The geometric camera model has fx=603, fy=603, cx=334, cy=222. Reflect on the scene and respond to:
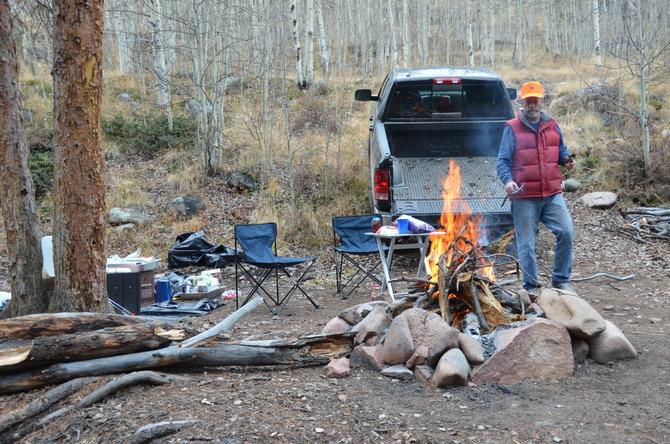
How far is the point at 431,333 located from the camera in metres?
3.83

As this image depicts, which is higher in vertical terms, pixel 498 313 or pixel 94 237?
pixel 94 237

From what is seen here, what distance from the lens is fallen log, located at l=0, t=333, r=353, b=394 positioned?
12.3 ft

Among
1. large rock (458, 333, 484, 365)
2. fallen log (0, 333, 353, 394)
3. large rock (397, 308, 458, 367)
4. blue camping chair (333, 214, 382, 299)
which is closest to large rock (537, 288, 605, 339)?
large rock (458, 333, 484, 365)

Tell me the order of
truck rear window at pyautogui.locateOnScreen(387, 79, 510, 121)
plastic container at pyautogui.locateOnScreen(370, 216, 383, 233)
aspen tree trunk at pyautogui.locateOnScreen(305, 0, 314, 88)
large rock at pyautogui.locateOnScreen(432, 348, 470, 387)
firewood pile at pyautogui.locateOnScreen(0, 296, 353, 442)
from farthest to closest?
1. aspen tree trunk at pyautogui.locateOnScreen(305, 0, 314, 88)
2. truck rear window at pyautogui.locateOnScreen(387, 79, 510, 121)
3. plastic container at pyautogui.locateOnScreen(370, 216, 383, 233)
4. firewood pile at pyautogui.locateOnScreen(0, 296, 353, 442)
5. large rock at pyautogui.locateOnScreen(432, 348, 470, 387)

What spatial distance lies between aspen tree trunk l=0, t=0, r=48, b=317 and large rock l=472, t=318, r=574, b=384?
12.5 feet

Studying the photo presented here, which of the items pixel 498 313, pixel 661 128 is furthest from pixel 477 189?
pixel 661 128

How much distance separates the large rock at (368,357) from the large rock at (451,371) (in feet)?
1.38

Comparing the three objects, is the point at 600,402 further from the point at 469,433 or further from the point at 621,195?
the point at 621,195

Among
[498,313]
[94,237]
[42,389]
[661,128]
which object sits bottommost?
[42,389]

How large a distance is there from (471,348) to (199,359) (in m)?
1.74

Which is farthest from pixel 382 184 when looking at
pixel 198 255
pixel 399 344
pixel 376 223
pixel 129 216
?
pixel 129 216

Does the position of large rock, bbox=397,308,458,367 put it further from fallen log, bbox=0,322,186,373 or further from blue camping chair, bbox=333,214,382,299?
blue camping chair, bbox=333,214,382,299

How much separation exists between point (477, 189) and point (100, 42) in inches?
163

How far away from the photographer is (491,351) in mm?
3766
